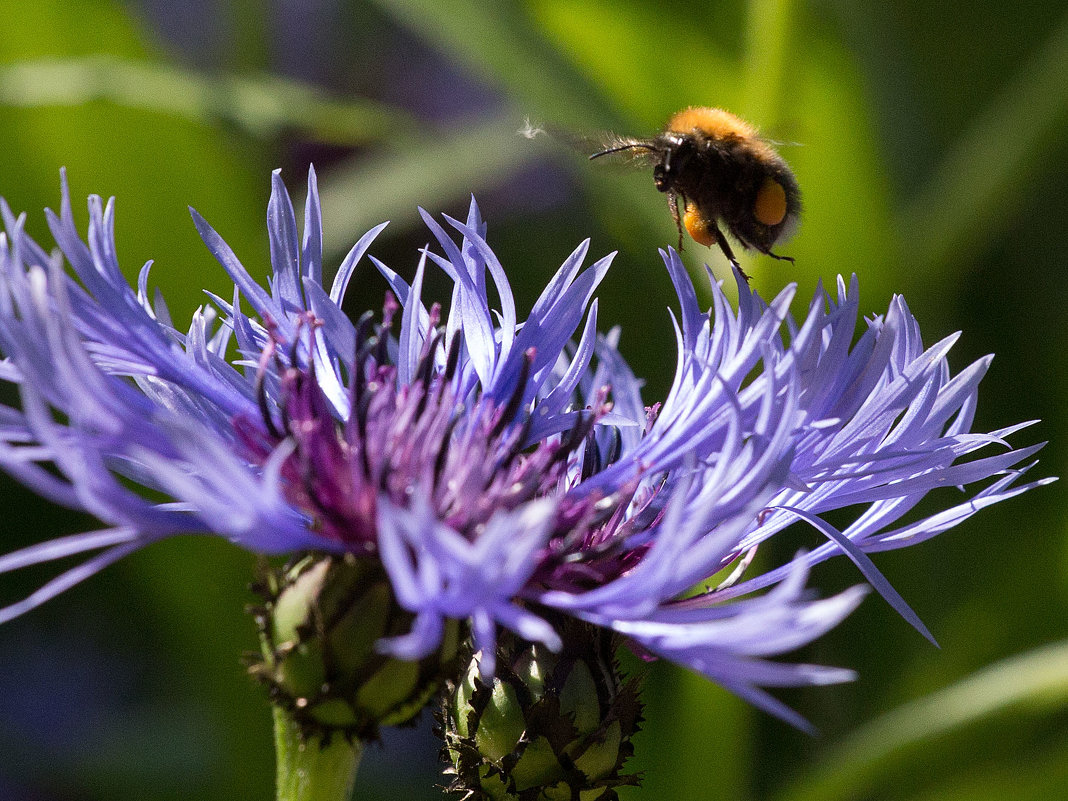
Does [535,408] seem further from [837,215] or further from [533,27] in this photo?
[837,215]

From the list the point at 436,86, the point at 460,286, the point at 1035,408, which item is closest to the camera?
the point at 460,286

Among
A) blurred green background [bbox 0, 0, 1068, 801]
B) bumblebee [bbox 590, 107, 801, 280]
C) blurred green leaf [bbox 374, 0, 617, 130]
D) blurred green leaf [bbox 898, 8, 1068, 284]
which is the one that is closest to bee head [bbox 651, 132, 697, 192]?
bumblebee [bbox 590, 107, 801, 280]

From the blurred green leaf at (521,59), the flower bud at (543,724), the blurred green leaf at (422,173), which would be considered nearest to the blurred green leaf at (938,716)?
the flower bud at (543,724)

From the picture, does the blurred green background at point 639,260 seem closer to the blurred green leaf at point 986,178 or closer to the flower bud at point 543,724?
the blurred green leaf at point 986,178

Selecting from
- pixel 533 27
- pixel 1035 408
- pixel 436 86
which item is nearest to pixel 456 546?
pixel 533 27

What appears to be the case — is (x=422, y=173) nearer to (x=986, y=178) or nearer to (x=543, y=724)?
(x=986, y=178)

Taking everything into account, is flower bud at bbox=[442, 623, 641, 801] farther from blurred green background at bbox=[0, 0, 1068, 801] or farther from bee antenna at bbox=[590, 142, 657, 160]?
blurred green background at bbox=[0, 0, 1068, 801]
